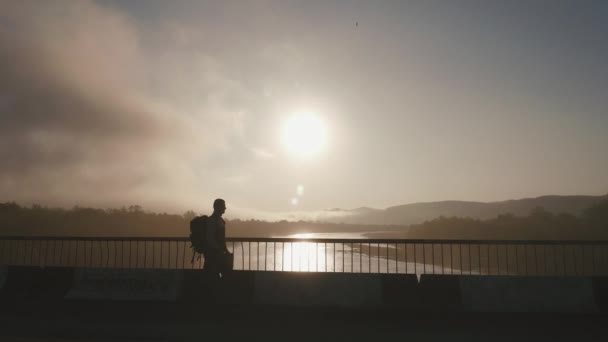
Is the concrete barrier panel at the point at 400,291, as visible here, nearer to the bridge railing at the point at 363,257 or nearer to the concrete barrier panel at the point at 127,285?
the bridge railing at the point at 363,257

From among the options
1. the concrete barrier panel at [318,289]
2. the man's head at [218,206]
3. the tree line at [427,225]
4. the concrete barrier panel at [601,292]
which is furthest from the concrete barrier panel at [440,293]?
the tree line at [427,225]

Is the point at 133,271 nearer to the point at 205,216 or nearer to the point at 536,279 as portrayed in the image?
the point at 205,216

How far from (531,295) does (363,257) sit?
9598 centimetres

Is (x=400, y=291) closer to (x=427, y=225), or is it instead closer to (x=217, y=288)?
(x=217, y=288)

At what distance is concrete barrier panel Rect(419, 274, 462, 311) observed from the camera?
7.77 meters

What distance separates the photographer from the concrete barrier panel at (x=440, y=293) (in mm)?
7766

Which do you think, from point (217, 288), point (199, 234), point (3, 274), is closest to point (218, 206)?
point (199, 234)

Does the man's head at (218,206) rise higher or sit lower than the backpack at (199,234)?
higher

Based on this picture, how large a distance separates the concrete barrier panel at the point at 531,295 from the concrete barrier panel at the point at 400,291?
82cm

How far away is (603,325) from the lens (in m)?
6.59

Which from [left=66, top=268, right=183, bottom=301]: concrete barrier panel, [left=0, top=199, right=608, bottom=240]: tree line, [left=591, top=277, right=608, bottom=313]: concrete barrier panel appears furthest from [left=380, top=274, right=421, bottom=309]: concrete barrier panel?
[left=0, top=199, right=608, bottom=240]: tree line

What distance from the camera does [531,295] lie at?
7.64 m

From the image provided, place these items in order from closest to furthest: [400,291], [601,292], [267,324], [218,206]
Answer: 1. [267,324]
2. [601,292]
3. [400,291]
4. [218,206]

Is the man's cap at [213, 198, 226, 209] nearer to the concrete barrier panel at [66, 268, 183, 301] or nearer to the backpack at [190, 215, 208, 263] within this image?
the backpack at [190, 215, 208, 263]
